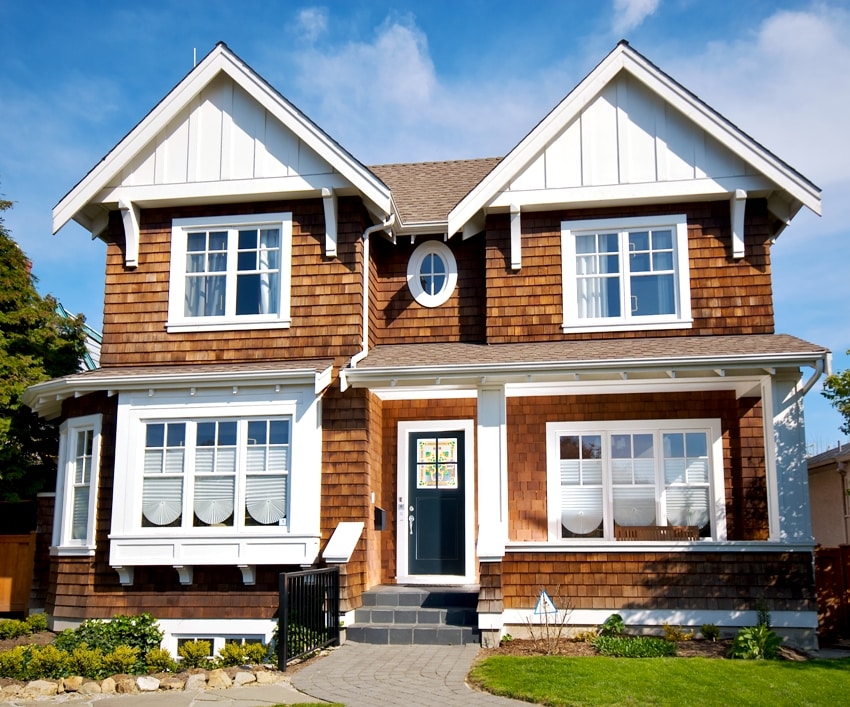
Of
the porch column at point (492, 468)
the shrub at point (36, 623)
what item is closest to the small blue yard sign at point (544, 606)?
the porch column at point (492, 468)

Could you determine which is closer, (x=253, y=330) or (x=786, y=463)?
(x=786, y=463)

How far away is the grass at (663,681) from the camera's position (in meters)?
8.62

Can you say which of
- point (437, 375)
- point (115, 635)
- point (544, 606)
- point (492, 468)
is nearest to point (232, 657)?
point (115, 635)

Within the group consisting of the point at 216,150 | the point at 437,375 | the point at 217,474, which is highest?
the point at 216,150

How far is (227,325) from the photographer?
13.9 meters

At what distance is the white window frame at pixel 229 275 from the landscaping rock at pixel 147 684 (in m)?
5.35

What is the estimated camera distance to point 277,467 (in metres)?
12.9

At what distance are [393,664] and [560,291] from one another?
6.04 metres

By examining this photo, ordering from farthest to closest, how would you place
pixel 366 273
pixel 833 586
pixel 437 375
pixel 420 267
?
pixel 420 267
pixel 366 273
pixel 833 586
pixel 437 375

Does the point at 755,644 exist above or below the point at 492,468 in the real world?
below

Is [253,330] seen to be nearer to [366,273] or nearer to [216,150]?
[366,273]

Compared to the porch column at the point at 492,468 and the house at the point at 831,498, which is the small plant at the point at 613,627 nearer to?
the porch column at the point at 492,468

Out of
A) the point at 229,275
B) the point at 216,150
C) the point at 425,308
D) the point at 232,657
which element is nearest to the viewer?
the point at 232,657

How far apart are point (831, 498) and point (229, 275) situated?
44.3ft
